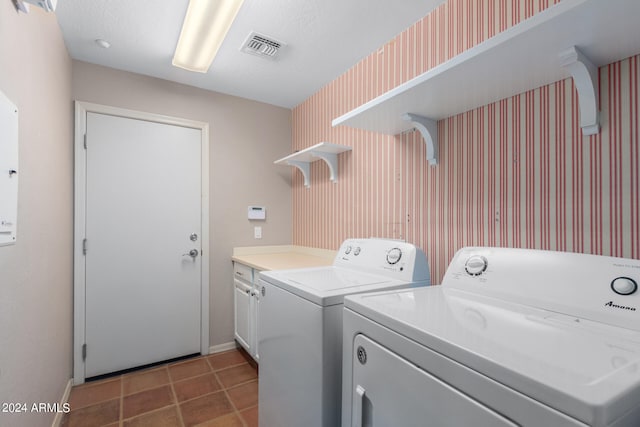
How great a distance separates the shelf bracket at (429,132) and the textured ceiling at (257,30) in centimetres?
63

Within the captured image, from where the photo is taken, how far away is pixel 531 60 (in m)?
1.01

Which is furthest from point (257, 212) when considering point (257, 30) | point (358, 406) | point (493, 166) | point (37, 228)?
point (358, 406)

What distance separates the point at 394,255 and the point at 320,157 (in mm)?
1158

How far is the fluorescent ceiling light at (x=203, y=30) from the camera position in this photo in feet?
5.00

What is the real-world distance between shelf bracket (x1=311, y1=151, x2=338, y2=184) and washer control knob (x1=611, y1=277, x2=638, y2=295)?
180 cm

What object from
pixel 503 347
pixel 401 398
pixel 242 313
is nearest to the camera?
pixel 503 347

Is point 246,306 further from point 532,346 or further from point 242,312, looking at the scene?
point 532,346

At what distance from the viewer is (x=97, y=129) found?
2.28 m

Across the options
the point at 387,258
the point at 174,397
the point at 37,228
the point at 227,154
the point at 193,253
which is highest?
the point at 227,154

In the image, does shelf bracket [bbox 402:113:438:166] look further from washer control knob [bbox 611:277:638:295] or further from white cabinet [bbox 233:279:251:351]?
white cabinet [bbox 233:279:251:351]

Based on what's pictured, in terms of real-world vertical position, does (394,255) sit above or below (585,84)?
below

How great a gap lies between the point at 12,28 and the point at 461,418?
1.87 meters

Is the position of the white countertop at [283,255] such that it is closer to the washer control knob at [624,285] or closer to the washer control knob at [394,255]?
the washer control knob at [394,255]

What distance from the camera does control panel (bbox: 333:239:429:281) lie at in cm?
137
